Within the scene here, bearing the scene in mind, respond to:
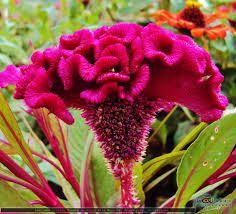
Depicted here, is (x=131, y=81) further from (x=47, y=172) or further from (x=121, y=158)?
(x=47, y=172)

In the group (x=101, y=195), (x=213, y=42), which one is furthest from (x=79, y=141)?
(x=213, y=42)

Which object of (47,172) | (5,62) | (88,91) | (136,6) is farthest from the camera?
(136,6)

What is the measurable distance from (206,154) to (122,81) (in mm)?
179

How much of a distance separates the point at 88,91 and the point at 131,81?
0.18 feet

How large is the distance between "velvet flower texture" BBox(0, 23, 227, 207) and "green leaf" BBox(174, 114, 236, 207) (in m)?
0.03

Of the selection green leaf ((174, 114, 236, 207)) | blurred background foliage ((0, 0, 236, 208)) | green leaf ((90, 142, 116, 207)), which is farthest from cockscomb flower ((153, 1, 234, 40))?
green leaf ((174, 114, 236, 207))

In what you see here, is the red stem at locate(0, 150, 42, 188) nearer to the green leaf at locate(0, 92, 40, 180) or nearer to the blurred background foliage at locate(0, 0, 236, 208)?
the green leaf at locate(0, 92, 40, 180)

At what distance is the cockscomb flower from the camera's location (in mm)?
1257

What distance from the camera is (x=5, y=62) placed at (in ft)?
4.05

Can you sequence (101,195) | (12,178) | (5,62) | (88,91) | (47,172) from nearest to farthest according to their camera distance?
(88,91), (12,178), (101,195), (47,172), (5,62)

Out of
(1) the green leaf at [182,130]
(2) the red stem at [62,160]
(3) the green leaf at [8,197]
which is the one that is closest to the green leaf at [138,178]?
(2) the red stem at [62,160]

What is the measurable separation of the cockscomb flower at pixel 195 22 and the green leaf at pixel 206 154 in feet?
1.99

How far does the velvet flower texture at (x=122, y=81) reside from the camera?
0.59 m

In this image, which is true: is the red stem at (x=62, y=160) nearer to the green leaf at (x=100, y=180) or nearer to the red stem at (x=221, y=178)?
the green leaf at (x=100, y=180)
